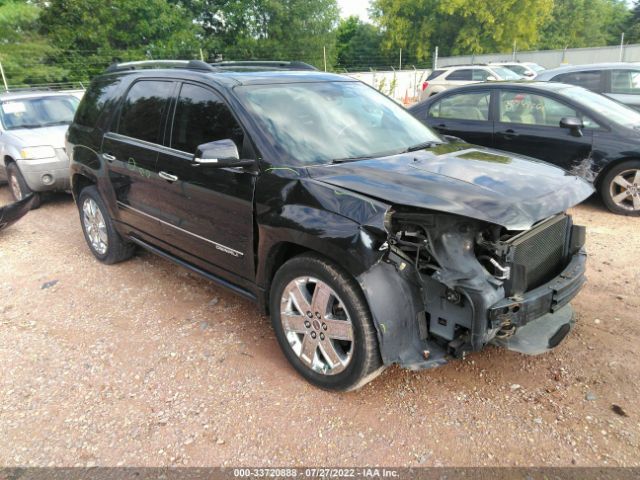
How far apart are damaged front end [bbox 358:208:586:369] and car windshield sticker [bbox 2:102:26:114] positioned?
7876mm

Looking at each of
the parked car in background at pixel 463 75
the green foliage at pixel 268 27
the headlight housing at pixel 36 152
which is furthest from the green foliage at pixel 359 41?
the headlight housing at pixel 36 152

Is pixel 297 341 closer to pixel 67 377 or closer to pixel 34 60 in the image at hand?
pixel 67 377

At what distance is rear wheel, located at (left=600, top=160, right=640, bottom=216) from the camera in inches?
230

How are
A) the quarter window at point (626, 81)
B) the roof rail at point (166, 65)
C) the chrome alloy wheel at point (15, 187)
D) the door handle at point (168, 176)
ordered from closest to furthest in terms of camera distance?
the door handle at point (168, 176) < the roof rail at point (166, 65) < the chrome alloy wheel at point (15, 187) < the quarter window at point (626, 81)

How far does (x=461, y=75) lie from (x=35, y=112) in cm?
1377

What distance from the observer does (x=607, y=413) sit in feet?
9.02

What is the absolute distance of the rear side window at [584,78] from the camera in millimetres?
9102

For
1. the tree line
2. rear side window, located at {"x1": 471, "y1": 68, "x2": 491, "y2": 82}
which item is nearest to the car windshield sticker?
the tree line

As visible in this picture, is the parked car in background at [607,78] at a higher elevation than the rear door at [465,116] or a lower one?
higher

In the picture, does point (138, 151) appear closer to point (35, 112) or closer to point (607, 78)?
point (35, 112)

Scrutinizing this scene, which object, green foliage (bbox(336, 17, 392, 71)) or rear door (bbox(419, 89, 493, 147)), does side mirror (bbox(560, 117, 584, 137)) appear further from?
green foliage (bbox(336, 17, 392, 71))

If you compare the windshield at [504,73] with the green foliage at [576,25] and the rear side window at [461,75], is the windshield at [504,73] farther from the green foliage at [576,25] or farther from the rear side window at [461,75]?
the green foliage at [576,25]

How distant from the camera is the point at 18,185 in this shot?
7578 mm

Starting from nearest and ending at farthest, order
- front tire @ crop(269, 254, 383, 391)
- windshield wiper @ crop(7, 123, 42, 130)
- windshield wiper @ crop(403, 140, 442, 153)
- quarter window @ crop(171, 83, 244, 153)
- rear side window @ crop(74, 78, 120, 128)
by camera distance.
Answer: front tire @ crop(269, 254, 383, 391) → quarter window @ crop(171, 83, 244, 153) → windshield wiper @ crop(403, 140, 442, 153) → rear side window @ crop(74, 78, 120, 128) → windshield wiper @ crop(7, 123, 42, 130)
